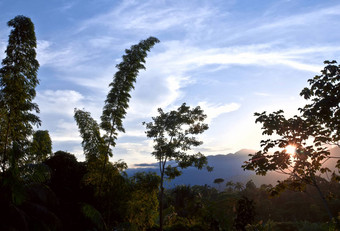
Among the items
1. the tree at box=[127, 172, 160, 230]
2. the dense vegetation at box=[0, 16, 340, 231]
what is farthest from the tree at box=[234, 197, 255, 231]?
the tree at box=[127, 172, 160, 230]

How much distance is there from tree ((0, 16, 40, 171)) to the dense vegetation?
0.10 ft

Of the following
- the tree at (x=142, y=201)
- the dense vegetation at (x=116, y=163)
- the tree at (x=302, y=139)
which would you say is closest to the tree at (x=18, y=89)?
the dense vegetation at (x=116, y=163)

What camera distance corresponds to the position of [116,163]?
10.7 meters

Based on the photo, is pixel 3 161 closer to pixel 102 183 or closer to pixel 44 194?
pixel 44 194

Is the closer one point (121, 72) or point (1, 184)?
point (1, 184)

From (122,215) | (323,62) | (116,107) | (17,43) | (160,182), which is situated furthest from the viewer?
(160,182)

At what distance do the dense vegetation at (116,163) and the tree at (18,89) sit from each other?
29 millimetres

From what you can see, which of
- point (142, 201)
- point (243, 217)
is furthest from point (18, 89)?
point (243, 217)

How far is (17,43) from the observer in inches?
341

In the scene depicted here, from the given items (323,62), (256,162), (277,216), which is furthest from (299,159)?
(277,216)

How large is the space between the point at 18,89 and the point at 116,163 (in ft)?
15.4

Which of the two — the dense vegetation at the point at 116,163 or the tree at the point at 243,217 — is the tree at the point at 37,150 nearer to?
the dense vegetation at the point at 116,163

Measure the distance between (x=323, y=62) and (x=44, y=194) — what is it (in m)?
10.5

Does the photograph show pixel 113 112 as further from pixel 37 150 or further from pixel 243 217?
pixel 243 217
